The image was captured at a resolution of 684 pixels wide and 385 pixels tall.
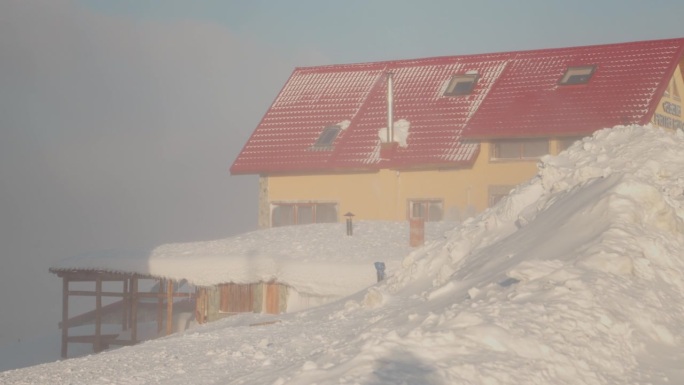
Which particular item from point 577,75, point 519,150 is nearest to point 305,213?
point 519,150

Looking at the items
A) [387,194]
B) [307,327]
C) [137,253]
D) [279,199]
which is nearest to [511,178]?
[387,194]

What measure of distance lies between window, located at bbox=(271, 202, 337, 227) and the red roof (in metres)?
1.26

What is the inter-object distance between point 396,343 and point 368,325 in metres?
4.48

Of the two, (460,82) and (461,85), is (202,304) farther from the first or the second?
(460,82)

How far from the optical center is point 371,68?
49062 mm

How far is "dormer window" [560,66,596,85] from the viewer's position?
141 feet

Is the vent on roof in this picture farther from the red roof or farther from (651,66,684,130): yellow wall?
(651,66,684,130): yellow wall

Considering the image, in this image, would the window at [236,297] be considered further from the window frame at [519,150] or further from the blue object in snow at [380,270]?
the window frame at [519,150]

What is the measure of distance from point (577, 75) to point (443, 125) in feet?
15.9

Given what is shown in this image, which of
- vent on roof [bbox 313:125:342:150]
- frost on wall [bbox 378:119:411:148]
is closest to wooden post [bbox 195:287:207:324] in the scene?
vent on roof [bbox 313:125:342:150]

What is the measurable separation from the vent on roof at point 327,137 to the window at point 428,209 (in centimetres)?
422

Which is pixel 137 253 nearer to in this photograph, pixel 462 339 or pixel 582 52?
pixel 582 52

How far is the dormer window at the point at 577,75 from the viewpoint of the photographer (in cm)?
4303

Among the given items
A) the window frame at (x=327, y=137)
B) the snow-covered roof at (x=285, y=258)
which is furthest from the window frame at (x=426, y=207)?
the window frame at (x=327, y=137)
